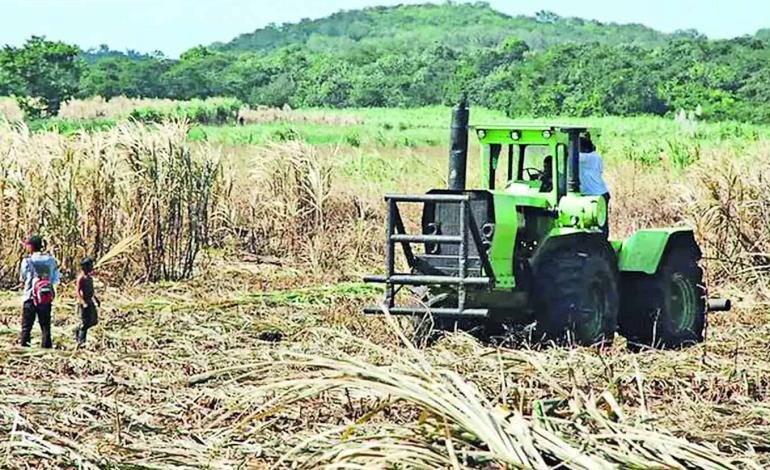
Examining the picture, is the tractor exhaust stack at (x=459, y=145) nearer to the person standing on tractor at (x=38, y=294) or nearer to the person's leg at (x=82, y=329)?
the person's leg at (x=82, y=329)

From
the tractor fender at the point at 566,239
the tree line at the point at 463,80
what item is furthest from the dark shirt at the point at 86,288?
the tree line at the point at 463,80

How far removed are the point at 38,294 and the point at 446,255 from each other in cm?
361

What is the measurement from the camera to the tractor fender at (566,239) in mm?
12656

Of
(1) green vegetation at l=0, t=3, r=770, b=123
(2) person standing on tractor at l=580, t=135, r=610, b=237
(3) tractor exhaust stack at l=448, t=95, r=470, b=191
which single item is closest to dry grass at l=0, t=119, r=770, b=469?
(3) tractor exhaust stack at l=448, t=95, r=470, b=191

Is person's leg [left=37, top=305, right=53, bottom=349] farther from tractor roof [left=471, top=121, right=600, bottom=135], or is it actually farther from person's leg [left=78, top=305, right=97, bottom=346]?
tractor roof [left=471, top=121, right=600, bottom=135]

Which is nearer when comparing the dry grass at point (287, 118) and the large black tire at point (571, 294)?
the large black tire at point (571, 294)

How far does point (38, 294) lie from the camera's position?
13.0 metres

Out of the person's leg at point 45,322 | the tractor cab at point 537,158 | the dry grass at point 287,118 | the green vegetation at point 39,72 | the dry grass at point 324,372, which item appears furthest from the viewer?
the dry grass at point 287,118

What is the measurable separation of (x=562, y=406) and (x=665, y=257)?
630 cm

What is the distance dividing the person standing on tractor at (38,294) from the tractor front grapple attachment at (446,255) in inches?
112

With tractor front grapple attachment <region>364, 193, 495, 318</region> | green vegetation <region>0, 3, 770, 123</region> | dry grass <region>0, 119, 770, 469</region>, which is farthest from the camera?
green vegetation <region>0, 3, 770, 123</region>

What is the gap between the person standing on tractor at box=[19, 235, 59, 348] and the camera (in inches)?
513

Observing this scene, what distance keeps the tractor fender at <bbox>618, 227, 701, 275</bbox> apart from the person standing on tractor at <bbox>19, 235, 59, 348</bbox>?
5.14 metres

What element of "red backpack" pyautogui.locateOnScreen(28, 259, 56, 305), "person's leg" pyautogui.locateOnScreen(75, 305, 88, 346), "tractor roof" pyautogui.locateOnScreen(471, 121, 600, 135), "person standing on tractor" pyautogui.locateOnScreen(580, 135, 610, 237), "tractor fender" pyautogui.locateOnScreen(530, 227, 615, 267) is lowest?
"person's leg" pyautogui.locateOnScreen(75, 305, 88, 346)
